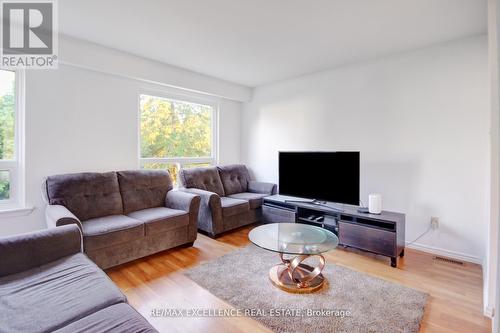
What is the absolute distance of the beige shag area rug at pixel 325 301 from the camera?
1714 mm

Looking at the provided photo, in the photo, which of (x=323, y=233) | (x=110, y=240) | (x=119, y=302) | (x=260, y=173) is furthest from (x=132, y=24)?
(x=260, y=173)

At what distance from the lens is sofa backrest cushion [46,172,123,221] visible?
2582mm

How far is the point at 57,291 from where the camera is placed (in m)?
1.36

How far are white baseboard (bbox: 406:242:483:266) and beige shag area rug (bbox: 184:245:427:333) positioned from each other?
1.09 m

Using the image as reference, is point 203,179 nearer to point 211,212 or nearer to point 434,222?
point 211,212

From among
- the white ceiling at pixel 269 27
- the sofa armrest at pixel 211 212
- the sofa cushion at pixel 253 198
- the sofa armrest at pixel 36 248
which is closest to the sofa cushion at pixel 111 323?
the sofa armrest at pixel 36 248

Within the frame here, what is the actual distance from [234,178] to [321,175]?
1.62 meters

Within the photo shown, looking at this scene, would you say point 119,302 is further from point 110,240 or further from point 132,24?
point 132,24

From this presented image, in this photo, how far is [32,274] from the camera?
5.05ft

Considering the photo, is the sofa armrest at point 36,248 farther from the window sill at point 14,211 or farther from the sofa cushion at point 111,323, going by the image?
the window sill at point 14,211

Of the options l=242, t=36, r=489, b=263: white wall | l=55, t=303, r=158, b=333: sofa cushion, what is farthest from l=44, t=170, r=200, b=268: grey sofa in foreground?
l=242, t=36, r=489, b=263: white wall

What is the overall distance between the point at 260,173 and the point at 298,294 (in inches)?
110

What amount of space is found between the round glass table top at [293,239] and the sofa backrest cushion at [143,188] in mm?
1479

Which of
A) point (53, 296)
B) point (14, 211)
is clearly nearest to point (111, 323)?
point (53, 296)
